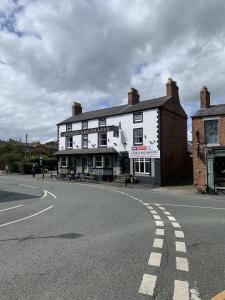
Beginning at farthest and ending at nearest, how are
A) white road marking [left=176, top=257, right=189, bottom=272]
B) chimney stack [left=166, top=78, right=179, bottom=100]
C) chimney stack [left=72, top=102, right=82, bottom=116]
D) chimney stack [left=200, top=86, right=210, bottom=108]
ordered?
chimney stack [left=72, top=102, right=82, bottom=116] < chimney stack [left=166, top=78, right=179, bottom=100] < chimney stack [left=200, top=86, right=210, bottom=108] < white road marking [left=176, top=257, right=189, bottom=272]

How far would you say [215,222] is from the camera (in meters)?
10.7

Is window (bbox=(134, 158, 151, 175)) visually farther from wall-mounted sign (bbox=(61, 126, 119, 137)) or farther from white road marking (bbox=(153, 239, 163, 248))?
white road marking (bbox=(153, 239, 163, 248))

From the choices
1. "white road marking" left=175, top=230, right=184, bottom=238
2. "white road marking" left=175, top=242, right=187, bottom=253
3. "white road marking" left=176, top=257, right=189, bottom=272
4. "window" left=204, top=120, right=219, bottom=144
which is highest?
"window" left=204, top=120, right=219, bottom=144

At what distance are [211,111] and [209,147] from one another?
3284mm

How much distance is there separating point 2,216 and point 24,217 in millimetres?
1002

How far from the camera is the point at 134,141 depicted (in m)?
33.9

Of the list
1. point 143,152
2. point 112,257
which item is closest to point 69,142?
point 143,152

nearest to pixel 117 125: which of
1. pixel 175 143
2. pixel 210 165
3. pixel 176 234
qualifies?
pixel 175 143

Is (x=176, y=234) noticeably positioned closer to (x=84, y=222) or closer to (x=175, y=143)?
(x=84, y=222)

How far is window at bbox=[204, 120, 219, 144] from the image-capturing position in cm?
2542

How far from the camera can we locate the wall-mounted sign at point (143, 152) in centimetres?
3162

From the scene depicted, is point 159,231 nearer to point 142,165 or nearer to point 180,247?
point 180,247

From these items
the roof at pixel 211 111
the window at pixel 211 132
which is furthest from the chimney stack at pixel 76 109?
the window at pixel 211 132

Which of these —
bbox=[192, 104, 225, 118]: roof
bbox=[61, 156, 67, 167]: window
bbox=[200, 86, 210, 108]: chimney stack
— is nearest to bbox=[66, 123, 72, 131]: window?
bbox=[61, 156, 67, 167]: window
